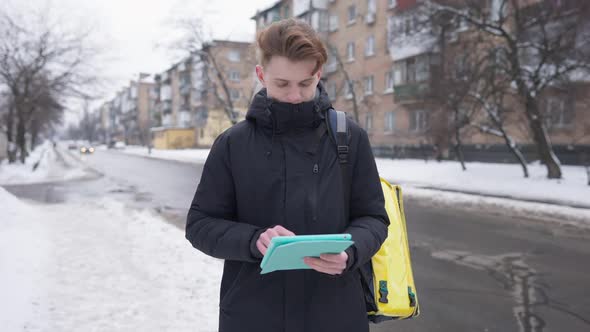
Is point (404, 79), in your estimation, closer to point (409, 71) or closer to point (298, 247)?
point (409, 71)

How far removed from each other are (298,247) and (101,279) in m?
4.54

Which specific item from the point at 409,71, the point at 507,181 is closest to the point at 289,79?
the point at 507,181

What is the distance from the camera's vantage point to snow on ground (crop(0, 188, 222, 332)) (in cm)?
383

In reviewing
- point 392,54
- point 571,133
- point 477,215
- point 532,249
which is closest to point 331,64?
point 392,54

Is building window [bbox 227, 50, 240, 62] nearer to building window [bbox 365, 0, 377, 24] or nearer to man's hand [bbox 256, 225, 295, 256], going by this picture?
building window [bbox 365, 0, 377, 24]

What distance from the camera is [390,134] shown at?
31.5 m

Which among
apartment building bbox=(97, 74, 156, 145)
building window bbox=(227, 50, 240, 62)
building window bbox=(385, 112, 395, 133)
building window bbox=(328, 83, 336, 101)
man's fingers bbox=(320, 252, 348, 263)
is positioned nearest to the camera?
man's fingers bbox=(320, 252, 348, 263)

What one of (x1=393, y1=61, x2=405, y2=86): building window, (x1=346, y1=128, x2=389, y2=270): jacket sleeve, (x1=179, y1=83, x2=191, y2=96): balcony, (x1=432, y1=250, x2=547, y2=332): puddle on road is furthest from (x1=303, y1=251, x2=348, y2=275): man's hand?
(x1=179, y1=83, x2=191, y2=96): balcony

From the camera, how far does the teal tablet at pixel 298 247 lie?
1.21 metres

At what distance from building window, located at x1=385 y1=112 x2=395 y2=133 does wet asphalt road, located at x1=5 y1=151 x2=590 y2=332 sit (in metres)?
21.1

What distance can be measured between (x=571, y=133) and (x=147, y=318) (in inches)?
846

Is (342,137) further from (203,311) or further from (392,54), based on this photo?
(392,54)

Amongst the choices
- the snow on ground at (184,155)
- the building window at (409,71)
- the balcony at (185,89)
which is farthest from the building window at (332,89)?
the balcony at (185,89)

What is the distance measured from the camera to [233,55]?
57.6 m
